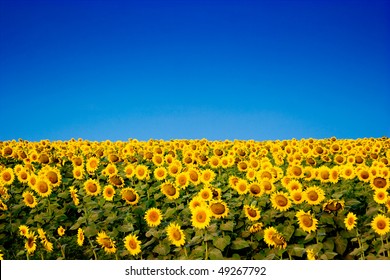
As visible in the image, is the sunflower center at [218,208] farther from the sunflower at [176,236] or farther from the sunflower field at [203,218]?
the sunflower at [176,236]

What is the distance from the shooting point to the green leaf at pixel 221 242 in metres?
4.87

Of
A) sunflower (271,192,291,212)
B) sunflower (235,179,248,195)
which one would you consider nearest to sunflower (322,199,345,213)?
sunflower (271,192,291,212)

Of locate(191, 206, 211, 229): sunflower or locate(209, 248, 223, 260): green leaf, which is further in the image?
locate(191, 206, 211, 229): sunflower

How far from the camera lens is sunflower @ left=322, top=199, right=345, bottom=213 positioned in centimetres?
555

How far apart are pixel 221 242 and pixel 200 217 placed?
14.8 inches

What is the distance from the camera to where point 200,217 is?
5074mm

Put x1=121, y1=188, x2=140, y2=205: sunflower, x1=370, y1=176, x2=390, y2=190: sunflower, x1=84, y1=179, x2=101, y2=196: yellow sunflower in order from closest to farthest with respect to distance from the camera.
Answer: x1=121, y1=188, x2=140, y2=205: sunflower < x1=370, y1=176, x2=390, y2=190: sunflower < x1=84, y1=179, x2=101, y2=196: yellow sunflower

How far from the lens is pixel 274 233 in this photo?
5121 millimetres

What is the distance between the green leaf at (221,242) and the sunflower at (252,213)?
564 mm

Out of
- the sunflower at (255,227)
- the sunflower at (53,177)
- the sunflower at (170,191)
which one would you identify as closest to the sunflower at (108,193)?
the sunflower at (170,191)

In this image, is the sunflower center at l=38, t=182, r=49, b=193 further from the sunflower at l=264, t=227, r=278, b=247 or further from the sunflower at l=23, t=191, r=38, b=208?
the sunflower at l=264, t=227, r=278, b=247

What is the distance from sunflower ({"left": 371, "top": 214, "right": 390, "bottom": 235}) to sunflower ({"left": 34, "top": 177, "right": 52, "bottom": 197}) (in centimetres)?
483
